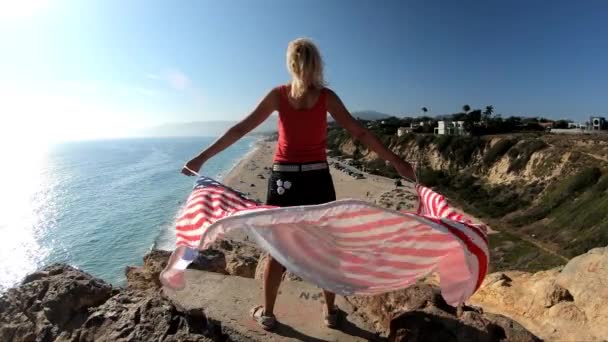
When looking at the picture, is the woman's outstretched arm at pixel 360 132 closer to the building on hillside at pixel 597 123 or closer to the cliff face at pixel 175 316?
the cliff face at pixel 175 316

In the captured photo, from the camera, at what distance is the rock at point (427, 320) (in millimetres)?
3955

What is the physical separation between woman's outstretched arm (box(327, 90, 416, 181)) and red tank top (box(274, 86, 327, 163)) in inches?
3.4

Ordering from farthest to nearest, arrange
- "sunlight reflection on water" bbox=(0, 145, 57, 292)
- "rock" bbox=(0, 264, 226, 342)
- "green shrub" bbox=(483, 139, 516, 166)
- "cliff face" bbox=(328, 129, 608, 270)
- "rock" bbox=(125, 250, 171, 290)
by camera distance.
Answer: "green shrub" bbox=(483, 139, 516, 166), "sunlight reflection on water" bbox=(0, 145, 57, 292), "cliff face" bbox=(328, 129, 608, 270), "rock" bbox=(125, 250, 171, 290), "rock" bbox=(0, 264, 226, 342)

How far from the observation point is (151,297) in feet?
14.6

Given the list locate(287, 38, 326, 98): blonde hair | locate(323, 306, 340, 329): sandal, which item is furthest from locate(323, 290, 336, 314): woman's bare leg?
locate(287, 38, 326, 98): blonde hair

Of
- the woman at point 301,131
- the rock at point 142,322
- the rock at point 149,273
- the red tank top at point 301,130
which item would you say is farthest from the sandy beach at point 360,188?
the red tank top at point 301,130

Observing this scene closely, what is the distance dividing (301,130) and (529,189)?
131ft

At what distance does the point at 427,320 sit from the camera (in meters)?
4.10

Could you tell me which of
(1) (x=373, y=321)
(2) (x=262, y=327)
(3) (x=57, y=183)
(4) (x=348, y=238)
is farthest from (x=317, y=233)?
(3) (x=57, y=183)

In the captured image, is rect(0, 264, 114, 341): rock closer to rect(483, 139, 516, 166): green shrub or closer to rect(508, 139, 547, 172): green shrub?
rect(508, 139, 547, 172): green shrub

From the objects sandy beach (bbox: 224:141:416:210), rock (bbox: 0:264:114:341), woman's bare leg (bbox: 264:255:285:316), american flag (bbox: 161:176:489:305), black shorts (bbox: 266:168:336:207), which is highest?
black shorts (bbox: 266:168:336:207)

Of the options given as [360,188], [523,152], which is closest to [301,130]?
[523,152]

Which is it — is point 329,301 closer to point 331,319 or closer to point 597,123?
point 331,319

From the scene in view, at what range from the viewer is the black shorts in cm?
368
